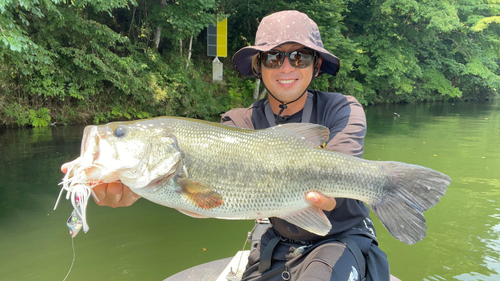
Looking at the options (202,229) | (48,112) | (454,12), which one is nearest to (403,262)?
(202,229)

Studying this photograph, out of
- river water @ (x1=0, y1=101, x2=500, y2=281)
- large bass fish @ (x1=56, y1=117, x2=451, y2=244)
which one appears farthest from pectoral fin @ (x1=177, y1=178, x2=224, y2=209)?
river water @ (x1=0, y1=101, x2=500, y2=281)

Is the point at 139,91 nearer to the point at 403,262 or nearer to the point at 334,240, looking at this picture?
the point at 403,262

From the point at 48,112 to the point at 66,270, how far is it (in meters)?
11.3

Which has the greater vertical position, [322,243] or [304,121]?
[304,121]

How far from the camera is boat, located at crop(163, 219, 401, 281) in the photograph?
3268mm

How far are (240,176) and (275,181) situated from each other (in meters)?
0.22

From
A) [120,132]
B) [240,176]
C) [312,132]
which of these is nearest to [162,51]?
[120,132]

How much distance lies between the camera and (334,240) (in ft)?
7.66

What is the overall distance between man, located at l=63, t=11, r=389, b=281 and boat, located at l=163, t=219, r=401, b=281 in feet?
1.87

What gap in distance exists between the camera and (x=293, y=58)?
2699 mm

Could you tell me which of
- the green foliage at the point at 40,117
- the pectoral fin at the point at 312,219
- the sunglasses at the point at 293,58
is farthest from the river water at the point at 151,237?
the green foliage at the point at 40,117

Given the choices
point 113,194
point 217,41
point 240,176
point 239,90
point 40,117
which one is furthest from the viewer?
point 239,90

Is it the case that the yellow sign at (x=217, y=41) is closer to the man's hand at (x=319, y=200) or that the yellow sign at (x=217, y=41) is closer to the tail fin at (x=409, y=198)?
the man's hand at (x=319, y=200)

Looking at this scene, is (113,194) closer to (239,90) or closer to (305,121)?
(305,121)
